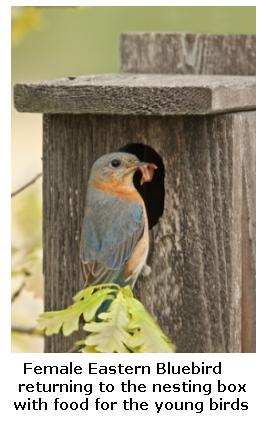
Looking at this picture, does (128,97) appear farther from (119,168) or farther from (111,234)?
(111,234)

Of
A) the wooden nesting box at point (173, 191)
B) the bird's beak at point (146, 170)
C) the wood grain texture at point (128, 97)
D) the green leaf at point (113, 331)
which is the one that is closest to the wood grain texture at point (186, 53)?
the wooden nesting box at point (173, 191)

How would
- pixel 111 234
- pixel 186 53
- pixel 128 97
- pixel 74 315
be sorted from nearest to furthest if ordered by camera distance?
pixel 74 315 → pixel 128 97 → pixel 111 234 → pixel 186 53

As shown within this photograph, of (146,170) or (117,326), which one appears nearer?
(117,326)

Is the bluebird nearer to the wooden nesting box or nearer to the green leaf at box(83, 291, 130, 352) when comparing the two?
the wooden nesting box

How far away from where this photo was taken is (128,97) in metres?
2.90

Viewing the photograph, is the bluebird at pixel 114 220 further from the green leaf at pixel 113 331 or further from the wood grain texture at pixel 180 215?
the green leaf at pixel 113 331

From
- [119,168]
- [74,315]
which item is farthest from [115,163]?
[74,315]

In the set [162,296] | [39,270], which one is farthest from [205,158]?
[39,270]

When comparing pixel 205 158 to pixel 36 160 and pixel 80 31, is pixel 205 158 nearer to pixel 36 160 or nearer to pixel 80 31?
pixel 36 160

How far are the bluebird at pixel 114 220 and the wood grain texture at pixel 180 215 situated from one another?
3.7 inches

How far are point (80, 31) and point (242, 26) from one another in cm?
81

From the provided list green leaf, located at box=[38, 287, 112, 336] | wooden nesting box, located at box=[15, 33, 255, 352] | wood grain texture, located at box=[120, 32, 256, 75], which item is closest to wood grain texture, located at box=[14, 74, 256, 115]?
wooden nesting box, located at box=[15, 33, 255, 352]

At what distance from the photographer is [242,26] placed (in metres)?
4.39

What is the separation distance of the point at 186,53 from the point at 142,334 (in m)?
1.82
